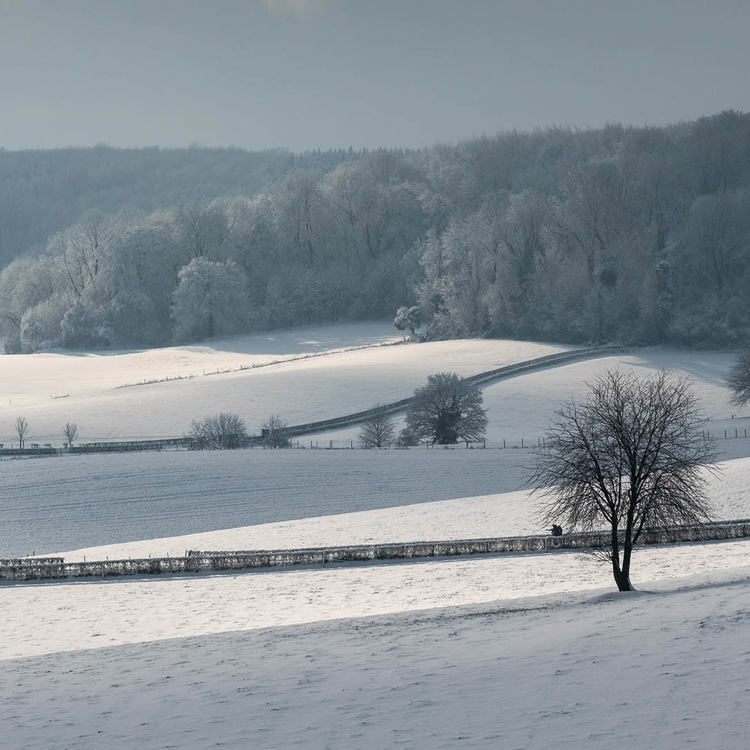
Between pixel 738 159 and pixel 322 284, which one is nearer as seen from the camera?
pixel 738 159

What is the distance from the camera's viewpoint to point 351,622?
2492 cm

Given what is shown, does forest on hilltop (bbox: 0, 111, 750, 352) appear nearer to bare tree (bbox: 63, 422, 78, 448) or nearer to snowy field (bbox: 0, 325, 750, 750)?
snowy field (bbox: 0, 325, 750, 750)

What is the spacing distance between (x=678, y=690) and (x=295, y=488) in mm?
32606

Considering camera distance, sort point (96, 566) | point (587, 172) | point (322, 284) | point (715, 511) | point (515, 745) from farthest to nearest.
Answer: point (322, 284) → point (587, 172) → point (715, 511) → point (96, 566) → point (515, 745)

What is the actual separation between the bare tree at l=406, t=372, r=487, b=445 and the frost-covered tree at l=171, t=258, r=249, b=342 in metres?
62.8

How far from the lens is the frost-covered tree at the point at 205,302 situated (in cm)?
12319

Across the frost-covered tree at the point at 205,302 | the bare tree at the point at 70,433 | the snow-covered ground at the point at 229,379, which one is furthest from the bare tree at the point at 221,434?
the frost-covered tree at the point at 205,302

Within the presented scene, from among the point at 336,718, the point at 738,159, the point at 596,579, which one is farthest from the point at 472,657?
the point at 738,159

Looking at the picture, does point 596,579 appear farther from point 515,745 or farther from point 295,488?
point 295,488

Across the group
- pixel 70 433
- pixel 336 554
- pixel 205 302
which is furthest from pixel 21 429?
pixel 205 302

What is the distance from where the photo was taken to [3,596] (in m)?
31.8

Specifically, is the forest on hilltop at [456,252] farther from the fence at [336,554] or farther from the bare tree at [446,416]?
the fence at [336,554]

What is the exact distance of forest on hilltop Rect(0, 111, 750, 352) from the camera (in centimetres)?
9862

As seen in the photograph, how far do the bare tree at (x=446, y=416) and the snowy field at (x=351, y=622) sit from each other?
5887 millimetres
